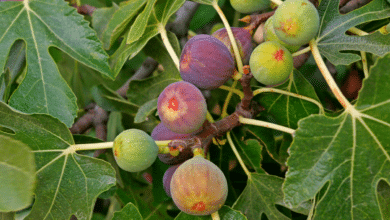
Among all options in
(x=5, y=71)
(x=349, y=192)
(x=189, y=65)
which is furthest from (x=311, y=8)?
(x=5, y=71)

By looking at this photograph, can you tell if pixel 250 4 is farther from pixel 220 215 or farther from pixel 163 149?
pixel 220 215

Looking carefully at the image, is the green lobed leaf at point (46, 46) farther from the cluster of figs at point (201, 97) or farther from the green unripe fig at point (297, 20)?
the green unripe fig at point (297, 20)

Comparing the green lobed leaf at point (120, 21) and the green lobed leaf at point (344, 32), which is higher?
the green lobed leaf at point (344, 32)

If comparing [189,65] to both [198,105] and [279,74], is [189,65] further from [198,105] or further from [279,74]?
[279,74]

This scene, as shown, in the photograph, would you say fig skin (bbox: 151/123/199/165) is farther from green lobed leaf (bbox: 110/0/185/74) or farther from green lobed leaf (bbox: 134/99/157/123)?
green lobed leaf (bbox: 110/0/185/74)

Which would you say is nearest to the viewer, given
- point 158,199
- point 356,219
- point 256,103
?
point 356,219

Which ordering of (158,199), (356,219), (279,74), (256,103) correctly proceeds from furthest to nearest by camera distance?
(158,199)
(256,103)
(279,74)
(356,219)

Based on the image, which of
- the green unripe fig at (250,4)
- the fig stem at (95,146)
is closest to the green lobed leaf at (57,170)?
the fig stem at (95,146)
